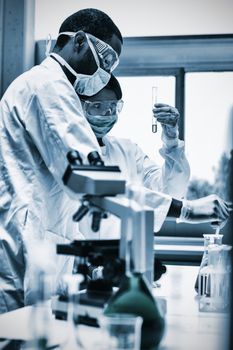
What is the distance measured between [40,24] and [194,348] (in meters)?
2.94

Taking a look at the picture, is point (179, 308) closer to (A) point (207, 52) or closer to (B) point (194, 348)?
(B) point (194, 348)

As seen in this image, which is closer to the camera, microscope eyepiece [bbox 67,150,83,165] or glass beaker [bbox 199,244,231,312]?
microscope eyepiece [bbox 67,150,83,165]

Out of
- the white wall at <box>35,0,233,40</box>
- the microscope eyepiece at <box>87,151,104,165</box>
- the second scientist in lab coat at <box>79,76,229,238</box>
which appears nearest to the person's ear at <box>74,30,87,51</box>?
the second scientist in lab coat at <box>79,76,229,238</box>

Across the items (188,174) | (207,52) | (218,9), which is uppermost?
(218,9)

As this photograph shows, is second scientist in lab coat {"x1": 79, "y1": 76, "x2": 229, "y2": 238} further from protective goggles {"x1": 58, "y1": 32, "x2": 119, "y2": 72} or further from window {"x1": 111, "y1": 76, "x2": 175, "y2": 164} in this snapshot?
window {"x1": 111, "y1": 76, "x2": 175, "y2": 164}

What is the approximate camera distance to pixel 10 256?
6.16 ft

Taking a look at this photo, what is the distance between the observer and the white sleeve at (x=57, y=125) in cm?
164

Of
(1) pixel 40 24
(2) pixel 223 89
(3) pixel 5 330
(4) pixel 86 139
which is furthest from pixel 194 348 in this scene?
(1) pixel 40 24

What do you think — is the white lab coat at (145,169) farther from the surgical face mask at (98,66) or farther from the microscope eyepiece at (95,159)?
the microscope eyepiece at (95,159)

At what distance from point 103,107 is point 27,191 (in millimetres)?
883

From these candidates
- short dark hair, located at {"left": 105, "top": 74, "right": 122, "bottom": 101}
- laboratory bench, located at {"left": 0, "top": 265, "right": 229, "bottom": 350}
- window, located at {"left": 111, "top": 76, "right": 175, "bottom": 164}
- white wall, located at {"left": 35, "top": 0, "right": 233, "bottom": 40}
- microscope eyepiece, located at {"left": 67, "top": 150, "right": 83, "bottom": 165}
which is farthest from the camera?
window, located at {"left": 111, "top": 76, "right": 175, "bottom": 164}

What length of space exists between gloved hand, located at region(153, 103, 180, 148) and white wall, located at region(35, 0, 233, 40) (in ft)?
3.46

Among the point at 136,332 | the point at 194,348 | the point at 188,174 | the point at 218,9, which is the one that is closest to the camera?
the point at 136,332

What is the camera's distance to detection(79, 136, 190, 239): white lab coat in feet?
8.66
